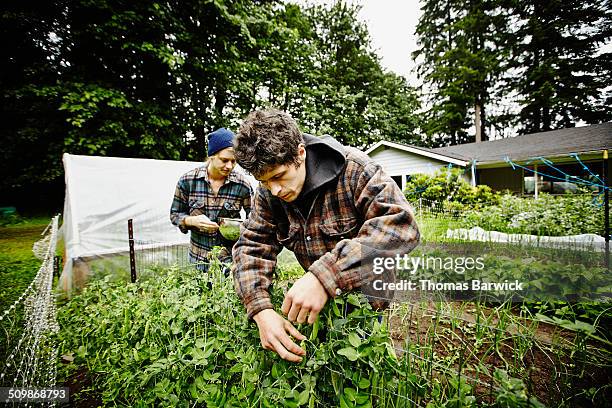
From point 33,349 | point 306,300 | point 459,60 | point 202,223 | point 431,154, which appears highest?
point 459,60

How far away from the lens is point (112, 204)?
4938 millimetres

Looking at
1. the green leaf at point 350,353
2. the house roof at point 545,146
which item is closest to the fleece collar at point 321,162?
the green leaf at point 350,353

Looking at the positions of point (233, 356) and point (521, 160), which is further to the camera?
point (521, 160)

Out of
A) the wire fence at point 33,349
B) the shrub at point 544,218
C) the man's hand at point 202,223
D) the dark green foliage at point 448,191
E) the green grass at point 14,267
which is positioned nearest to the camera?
the wire fence at point 33,349

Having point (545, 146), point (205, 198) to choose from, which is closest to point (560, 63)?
point (545, 146)

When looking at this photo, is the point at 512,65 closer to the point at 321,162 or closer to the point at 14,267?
the point at 321,162

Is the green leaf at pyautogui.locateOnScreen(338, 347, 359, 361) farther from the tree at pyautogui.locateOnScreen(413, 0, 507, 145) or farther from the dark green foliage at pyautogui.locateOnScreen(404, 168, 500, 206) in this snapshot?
the tree at pyautogui.locateOnScreen(413, 0, 507, 145)

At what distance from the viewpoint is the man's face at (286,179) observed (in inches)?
45.5

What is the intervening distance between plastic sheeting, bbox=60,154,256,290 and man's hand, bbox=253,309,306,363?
4.59m

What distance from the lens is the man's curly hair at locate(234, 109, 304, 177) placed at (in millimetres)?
1115

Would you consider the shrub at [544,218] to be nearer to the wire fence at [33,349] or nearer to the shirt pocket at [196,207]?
the shirt pocket at [196,207]

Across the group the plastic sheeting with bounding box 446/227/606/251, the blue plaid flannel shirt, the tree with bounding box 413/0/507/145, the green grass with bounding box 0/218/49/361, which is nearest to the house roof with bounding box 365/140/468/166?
the plastic sheeting with bounding box 446/227/606/251

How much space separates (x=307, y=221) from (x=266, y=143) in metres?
0.38

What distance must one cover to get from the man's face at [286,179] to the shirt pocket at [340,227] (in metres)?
0.18
